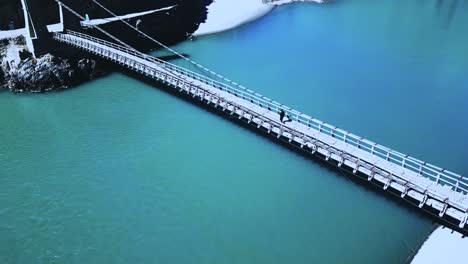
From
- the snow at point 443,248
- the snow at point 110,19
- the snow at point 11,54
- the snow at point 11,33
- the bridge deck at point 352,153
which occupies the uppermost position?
the snow at point 110,19

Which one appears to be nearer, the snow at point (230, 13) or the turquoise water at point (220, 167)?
the turquoise water at point (220, 167)

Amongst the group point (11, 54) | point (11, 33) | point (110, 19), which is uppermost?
point (110, 19)

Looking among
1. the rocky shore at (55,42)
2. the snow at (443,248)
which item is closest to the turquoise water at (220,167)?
the snow at (443,248)

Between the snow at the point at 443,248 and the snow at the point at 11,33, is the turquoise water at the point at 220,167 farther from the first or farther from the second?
the snow at the point at 11,33

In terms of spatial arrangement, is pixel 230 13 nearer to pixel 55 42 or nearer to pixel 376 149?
pixel 55 42

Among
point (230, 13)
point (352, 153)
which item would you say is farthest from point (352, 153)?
point (230, 13)

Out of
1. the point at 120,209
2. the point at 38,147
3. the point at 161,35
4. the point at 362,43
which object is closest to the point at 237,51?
the point at 161,35

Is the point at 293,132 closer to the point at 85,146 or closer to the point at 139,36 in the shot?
the point at 85,146
